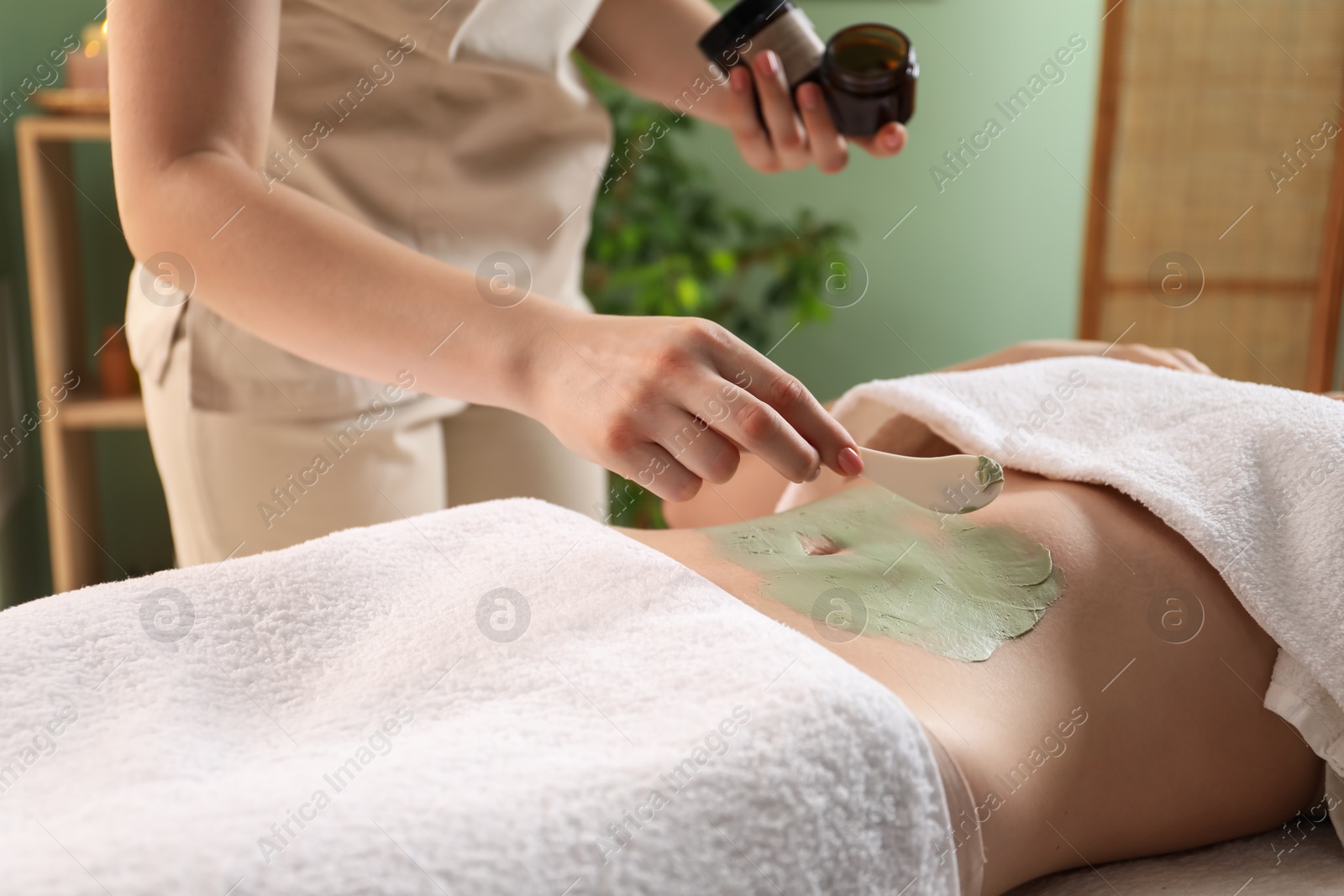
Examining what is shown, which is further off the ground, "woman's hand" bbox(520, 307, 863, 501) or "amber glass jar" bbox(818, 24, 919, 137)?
"amber glass jar" bbox(818, 24, 919, 137)

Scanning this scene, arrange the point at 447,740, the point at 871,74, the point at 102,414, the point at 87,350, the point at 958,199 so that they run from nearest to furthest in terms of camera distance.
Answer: the point at 447,740 < the point at 871,74 < the point at 102,414 < the point at 87,350 < the point at 958,199

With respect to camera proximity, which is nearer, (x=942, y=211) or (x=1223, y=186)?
(x=1223, y=186)

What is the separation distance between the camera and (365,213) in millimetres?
1023

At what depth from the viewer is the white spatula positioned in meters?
0.66

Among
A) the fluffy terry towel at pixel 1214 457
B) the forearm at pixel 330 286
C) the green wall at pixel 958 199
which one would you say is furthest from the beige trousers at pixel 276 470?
the green wall at pixel 958 199

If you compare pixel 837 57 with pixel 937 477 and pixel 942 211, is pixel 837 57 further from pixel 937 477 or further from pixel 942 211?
pixel 942 211

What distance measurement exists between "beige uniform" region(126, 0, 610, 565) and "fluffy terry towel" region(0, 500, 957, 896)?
1.29ft

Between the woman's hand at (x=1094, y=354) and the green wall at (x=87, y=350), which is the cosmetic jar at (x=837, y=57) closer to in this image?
the woman's hand at (x=1094, y=354)

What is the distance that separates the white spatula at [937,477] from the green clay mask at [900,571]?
0.07 meters

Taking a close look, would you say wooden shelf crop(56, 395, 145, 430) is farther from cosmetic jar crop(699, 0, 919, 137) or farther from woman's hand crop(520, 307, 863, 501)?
woman's hand crop(520, 307, 863, 501)

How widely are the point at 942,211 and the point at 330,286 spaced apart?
2341 millimetres

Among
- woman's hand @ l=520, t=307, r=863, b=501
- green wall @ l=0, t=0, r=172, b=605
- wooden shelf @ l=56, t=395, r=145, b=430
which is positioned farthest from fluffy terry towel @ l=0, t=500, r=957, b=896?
green wall @ l=0, t=0, r=172, b=605

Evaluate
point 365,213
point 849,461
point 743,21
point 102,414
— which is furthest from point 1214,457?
point 102,414

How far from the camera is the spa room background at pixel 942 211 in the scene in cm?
262
